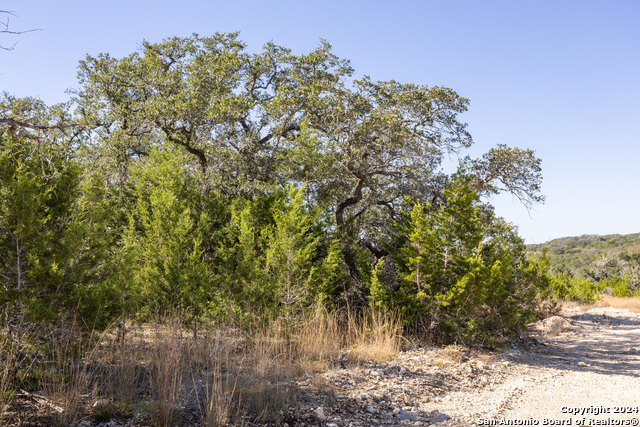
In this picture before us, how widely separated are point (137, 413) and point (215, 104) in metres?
8.64

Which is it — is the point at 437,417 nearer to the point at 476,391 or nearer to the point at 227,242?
the point at 476,391

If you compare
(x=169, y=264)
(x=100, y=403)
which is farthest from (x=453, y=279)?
(x=100, y=403)

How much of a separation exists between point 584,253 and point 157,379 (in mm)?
65672

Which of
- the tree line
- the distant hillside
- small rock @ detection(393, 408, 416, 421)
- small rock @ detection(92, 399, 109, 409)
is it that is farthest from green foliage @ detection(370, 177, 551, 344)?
the distant hillside

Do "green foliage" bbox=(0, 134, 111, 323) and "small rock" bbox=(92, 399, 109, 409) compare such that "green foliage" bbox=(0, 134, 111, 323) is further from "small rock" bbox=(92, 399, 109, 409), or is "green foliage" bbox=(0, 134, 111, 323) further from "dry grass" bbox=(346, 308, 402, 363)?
"dry grass" bbox=(346, 308, 402, 363)

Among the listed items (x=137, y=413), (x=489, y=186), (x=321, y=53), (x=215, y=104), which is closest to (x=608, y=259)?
(x=489, y=186)

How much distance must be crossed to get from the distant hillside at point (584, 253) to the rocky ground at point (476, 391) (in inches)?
277

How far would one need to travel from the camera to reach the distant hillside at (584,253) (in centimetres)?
3834

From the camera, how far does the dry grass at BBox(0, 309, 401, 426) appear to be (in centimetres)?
398

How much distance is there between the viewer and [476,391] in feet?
19.7

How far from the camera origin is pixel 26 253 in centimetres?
524

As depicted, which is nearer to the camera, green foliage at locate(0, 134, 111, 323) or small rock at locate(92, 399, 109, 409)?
small rock at locate(92, 399, 109, 409)

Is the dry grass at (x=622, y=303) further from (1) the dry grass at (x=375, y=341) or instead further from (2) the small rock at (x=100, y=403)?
(2) the small rock at (x=100, y=403)

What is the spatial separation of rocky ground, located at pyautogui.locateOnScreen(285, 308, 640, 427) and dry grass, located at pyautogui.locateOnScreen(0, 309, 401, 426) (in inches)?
15.7
